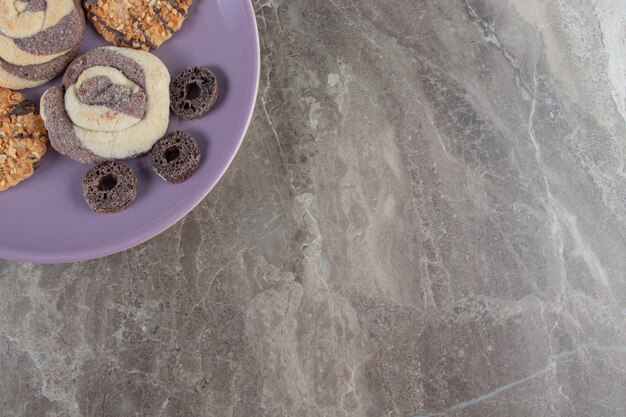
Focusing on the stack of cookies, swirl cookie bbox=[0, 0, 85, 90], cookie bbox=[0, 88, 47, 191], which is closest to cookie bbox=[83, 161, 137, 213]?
the stack of cookies

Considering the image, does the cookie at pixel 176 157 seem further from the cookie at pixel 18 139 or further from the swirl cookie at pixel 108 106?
the cookie at pixel 18 139

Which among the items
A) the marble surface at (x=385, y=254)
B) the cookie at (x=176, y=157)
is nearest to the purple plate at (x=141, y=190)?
Result: the cookie at (x=176, y=157)

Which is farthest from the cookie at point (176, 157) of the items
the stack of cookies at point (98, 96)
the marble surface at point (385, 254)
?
the marble surface at point (385, 254)

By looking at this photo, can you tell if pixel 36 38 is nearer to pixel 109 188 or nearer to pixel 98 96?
pixel 98 96

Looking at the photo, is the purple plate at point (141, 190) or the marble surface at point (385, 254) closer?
the purple plate at point (141, 190)

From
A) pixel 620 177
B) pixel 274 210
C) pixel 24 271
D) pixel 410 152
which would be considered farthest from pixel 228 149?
pixel 620 177

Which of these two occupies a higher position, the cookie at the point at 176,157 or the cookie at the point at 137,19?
the cookie at the point at 137,19

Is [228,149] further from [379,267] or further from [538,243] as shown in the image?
[538,243]
